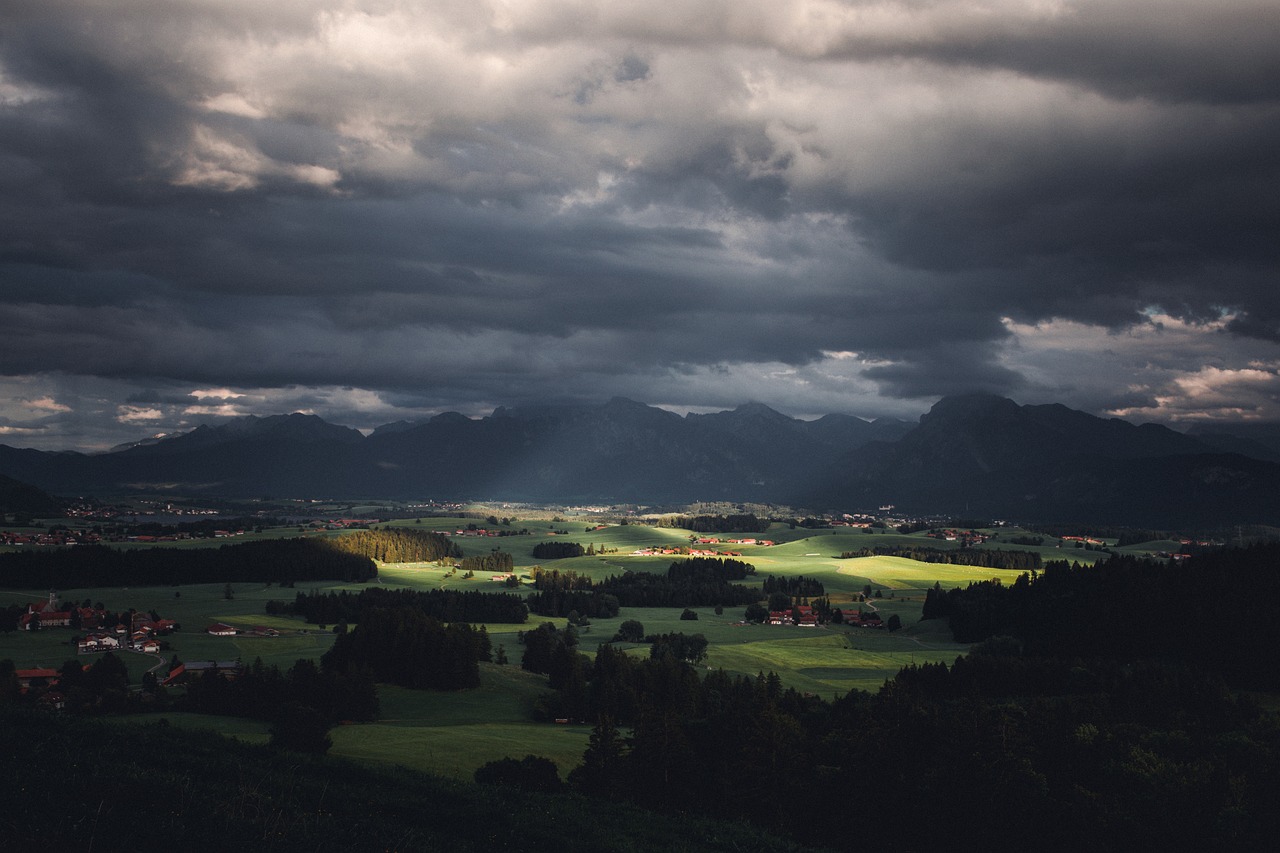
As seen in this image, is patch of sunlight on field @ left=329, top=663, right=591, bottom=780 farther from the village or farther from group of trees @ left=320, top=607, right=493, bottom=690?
the village

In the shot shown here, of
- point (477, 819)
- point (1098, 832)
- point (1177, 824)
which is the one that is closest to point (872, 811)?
point (1098, 832)

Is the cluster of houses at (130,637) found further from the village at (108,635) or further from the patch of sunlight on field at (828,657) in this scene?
the patch of sunlight on field at (828,657)

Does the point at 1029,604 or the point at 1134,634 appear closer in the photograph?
the point at 1134,634

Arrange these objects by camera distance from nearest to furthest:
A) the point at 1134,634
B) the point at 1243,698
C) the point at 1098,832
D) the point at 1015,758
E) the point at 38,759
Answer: the point at 38,759
the point at 1098,832
the point at 1015,758
the point at 1243,698
the point at 1134,634

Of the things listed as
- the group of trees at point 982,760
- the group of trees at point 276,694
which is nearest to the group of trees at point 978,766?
the group of trees at point 982,760

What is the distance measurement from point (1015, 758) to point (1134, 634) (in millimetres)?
78437

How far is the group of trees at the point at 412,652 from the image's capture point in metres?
103

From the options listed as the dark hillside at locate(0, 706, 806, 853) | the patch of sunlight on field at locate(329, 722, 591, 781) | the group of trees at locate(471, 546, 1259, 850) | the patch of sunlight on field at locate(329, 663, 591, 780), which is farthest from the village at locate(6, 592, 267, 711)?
the dark hillside at locate(0, 706, 806, 853)

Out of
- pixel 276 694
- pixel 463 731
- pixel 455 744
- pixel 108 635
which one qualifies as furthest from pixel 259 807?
pixel 108 635

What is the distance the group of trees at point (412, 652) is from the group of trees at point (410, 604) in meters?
45.5

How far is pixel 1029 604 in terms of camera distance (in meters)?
147

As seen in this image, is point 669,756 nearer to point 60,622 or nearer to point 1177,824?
point 1177,824

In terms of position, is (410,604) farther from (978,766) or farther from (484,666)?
(978,766)

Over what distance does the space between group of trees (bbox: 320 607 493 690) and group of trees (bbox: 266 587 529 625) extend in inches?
1793
